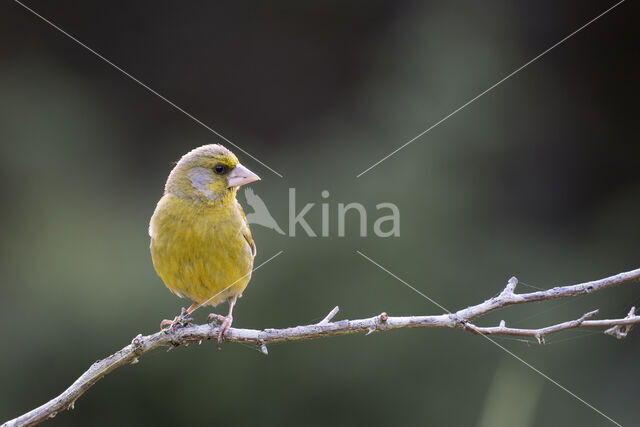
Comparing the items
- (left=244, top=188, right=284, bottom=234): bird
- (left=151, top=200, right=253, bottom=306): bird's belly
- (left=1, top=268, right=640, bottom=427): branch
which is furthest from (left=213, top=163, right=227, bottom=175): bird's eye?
(left=244, top=188, right=284, bottom=234): bird

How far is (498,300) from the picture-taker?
284cm

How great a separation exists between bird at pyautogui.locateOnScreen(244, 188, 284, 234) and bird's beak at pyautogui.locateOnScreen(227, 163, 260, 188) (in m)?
2.04

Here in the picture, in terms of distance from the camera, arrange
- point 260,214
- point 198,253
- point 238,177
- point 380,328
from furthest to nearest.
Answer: point 260,214
point 238,177
point 198,253
point 380,328

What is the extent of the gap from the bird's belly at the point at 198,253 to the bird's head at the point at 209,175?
17 cm

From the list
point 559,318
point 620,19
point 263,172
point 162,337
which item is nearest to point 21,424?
point 162,337

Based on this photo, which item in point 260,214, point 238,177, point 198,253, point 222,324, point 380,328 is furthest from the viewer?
point 260,214

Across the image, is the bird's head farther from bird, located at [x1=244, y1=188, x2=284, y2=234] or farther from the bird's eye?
bird, located at [x1=244, y1=188, x2=284, y2=234]

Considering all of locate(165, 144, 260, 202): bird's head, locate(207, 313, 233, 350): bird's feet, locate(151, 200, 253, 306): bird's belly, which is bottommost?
locate(207, 313, 233, 350): bird's feet

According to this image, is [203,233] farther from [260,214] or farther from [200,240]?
[260,214]

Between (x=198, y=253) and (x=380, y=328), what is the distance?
1.21 metres

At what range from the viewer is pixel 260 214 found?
6383 millimetres

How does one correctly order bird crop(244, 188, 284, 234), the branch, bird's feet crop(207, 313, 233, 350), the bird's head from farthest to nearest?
bird crop(244, 188, 284, 234)
the bird's head
bird's feet crop(207, 313, 233, 350)
the branch

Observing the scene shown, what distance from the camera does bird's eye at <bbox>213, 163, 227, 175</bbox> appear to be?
13.0 feet

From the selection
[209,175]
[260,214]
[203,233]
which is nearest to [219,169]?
[209,175]
